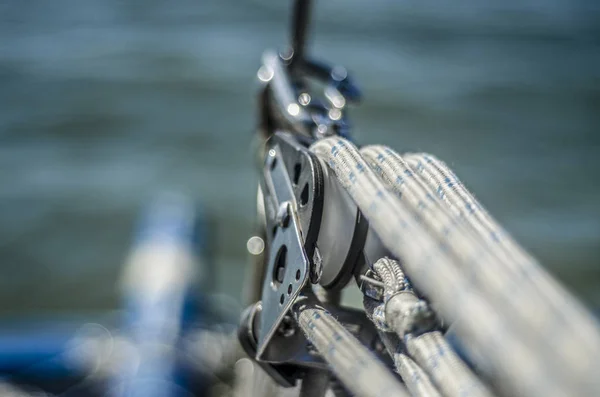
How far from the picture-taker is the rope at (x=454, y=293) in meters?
0.35

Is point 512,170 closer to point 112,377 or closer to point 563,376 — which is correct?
point 112,377

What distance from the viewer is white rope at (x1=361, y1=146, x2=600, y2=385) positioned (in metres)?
0.33

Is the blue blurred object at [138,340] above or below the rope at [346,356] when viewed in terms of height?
above

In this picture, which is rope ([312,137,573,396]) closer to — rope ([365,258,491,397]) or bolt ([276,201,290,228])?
rope ([365,258,491,397])

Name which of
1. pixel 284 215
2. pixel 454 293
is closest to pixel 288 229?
pixel 284 215

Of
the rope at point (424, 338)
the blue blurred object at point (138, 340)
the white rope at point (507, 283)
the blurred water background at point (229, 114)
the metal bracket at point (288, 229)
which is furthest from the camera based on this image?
the blurred water background at point (229, 114)

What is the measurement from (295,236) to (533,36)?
542 centimetres

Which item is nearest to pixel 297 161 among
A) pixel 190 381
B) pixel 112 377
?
pixel 190 381

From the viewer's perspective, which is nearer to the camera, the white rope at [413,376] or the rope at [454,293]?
the rope at [454,293]

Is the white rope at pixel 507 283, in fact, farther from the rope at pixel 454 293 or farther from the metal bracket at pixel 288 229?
the metal bracket at pixel 288 229

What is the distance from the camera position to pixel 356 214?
0.58 m

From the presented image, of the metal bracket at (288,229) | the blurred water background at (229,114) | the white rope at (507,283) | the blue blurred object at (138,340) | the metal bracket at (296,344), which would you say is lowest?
the white rope at (507,283)

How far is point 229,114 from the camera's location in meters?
4.57

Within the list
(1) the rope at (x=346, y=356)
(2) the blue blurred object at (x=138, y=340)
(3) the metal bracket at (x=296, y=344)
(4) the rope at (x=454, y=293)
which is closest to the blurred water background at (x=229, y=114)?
(2) the blue blurred object at (x=138, y=340)
